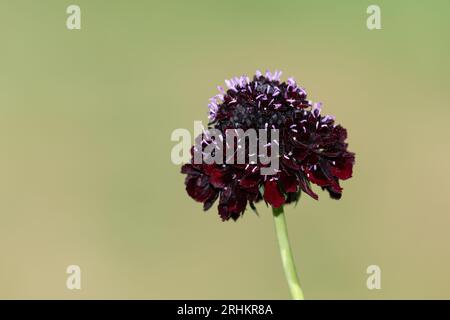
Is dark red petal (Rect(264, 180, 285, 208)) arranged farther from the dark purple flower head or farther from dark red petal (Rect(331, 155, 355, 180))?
dark red petal (Rect(331, 155, 355, 180))

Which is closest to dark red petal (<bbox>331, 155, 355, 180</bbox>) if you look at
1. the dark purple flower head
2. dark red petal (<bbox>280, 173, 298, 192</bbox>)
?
the dark purple flower head

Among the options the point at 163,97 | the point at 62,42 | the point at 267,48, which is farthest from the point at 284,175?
the point at 62,42

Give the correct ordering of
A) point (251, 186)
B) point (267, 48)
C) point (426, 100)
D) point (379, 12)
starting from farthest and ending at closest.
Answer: point (379, 12), point (267, 48), point (426, 100), point (251, 186)

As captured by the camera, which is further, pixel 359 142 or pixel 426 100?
pixel 426 100

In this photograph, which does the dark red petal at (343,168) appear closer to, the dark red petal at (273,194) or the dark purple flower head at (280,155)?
the dark purple flower head at (280,155)

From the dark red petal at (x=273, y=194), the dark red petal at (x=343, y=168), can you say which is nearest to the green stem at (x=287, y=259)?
the dark red petal at (x=273, y=194)

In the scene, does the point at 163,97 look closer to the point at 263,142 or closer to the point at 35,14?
the point at 35,14
